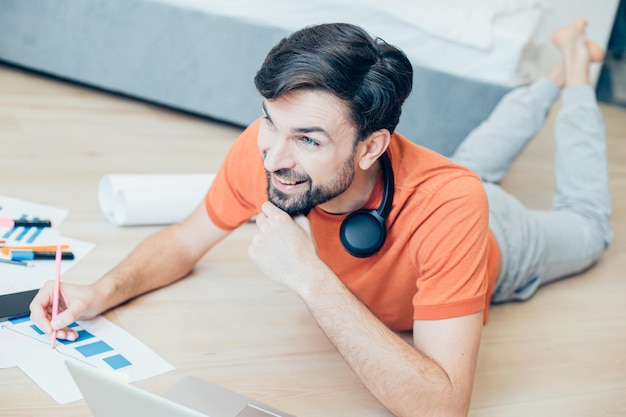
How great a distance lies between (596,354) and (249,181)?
2.97ft

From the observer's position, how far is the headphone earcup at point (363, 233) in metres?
1.44

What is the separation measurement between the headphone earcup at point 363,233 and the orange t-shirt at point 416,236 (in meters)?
0.03

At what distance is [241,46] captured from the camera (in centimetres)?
288

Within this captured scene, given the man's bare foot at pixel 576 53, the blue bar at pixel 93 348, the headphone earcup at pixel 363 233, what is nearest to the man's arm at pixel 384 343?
the headphone earcup at pixel 363 233

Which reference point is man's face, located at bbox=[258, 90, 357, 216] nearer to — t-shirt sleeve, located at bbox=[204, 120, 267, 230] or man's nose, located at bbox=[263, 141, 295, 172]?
man's nose, located at bbox=[263, 141, 295, 172]

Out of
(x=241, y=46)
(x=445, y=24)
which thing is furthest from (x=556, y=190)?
(x=241, y=46)

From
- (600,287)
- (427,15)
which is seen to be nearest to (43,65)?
(427,15)

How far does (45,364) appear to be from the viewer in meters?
1.41

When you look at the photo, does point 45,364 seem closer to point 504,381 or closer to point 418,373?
point 418,373

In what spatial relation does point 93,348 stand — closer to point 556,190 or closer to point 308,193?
point 308,193

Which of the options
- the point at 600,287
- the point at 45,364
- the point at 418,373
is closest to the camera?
the point at 418,373

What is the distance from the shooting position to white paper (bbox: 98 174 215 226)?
81.0 inches

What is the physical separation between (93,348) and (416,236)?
625 millimetres

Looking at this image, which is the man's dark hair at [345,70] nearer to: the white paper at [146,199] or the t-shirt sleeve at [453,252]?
the t-shirt sleeve at [453,252]
